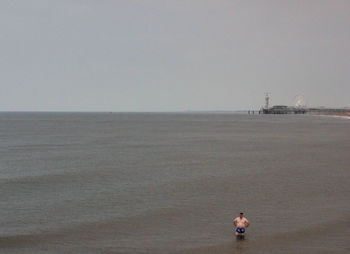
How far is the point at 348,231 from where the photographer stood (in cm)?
2411

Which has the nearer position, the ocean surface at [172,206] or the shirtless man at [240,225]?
the ocean surface at [172,206]

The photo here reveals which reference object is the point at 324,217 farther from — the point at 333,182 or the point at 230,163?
the point at 230,163

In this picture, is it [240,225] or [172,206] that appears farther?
[172,206]

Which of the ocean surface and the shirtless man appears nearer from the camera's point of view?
the ocean surface

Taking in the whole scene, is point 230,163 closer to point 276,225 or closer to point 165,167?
point 165,167

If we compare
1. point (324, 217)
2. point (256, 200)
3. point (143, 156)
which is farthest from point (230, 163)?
point (324, 217)

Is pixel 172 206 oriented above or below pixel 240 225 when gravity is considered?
below

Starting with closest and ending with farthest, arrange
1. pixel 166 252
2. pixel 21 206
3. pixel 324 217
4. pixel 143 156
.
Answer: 1. pixel 166 252
2. pixel 324 217
3. pixel 21 206
4. pixel 143 156

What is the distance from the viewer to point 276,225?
25.5 meters

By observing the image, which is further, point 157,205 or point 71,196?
point 71,196

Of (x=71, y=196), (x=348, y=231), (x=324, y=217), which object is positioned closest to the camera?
(x=348, y=231)

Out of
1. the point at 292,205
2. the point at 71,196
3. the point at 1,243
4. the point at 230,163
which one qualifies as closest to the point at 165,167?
the point at 230,163

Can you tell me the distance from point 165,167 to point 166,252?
28373 mm

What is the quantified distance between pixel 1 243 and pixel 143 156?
3918 centimetres
